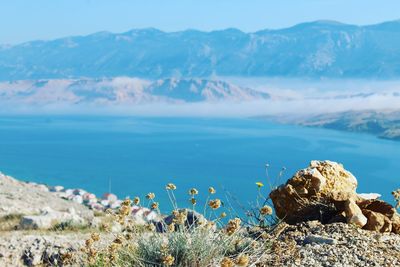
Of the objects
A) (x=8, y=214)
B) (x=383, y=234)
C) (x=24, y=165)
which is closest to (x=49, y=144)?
(x=24, y=165)

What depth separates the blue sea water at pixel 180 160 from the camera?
3708 inches

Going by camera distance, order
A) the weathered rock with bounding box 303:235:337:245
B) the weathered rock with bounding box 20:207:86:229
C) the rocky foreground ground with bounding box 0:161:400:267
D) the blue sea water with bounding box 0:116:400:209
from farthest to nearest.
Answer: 1. the blue sea water with bounding box 0:116:400:209
2. the weathered rock with bounding box 20:207:86:229
3. the weathered rock with bounding box 303:235:337:245
4. the rocky foreground ground with bounding box 0:161:400:267

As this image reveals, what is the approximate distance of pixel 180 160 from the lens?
408ft

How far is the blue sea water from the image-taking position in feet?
309

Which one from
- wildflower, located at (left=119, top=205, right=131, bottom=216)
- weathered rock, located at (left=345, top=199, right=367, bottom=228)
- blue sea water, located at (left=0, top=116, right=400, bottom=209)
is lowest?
blue sea water, located at (left=0, top=116, right=400, bottom=209)

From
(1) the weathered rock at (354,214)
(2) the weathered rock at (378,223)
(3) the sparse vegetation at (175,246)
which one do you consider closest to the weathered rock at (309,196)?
(1) the weathered rock at (354,214)

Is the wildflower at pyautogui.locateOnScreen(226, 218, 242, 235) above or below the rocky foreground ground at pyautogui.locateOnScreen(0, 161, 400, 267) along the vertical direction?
above

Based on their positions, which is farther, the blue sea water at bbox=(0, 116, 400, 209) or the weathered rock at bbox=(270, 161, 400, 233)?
the blue sea water at bbox=(0, 116, 400, 209)

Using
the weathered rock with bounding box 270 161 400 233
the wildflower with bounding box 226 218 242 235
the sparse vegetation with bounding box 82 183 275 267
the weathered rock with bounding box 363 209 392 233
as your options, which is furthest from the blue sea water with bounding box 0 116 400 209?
the wildflower with bounding box 226 218 242 235

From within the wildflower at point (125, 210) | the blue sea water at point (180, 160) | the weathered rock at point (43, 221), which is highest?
the wildflower at point (125, 210)

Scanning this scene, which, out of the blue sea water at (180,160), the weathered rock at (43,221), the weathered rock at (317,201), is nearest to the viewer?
the weathered rock at (317,201)

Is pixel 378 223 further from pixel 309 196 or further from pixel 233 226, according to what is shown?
pixel 233 226

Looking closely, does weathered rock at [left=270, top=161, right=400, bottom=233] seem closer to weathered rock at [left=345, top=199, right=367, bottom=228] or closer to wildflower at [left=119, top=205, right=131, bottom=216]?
weathered rock at [left=345, top=199, right=367, bottom=228]

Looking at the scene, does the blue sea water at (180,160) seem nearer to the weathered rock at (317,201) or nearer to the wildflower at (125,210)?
the weathered rock at (317,201)
